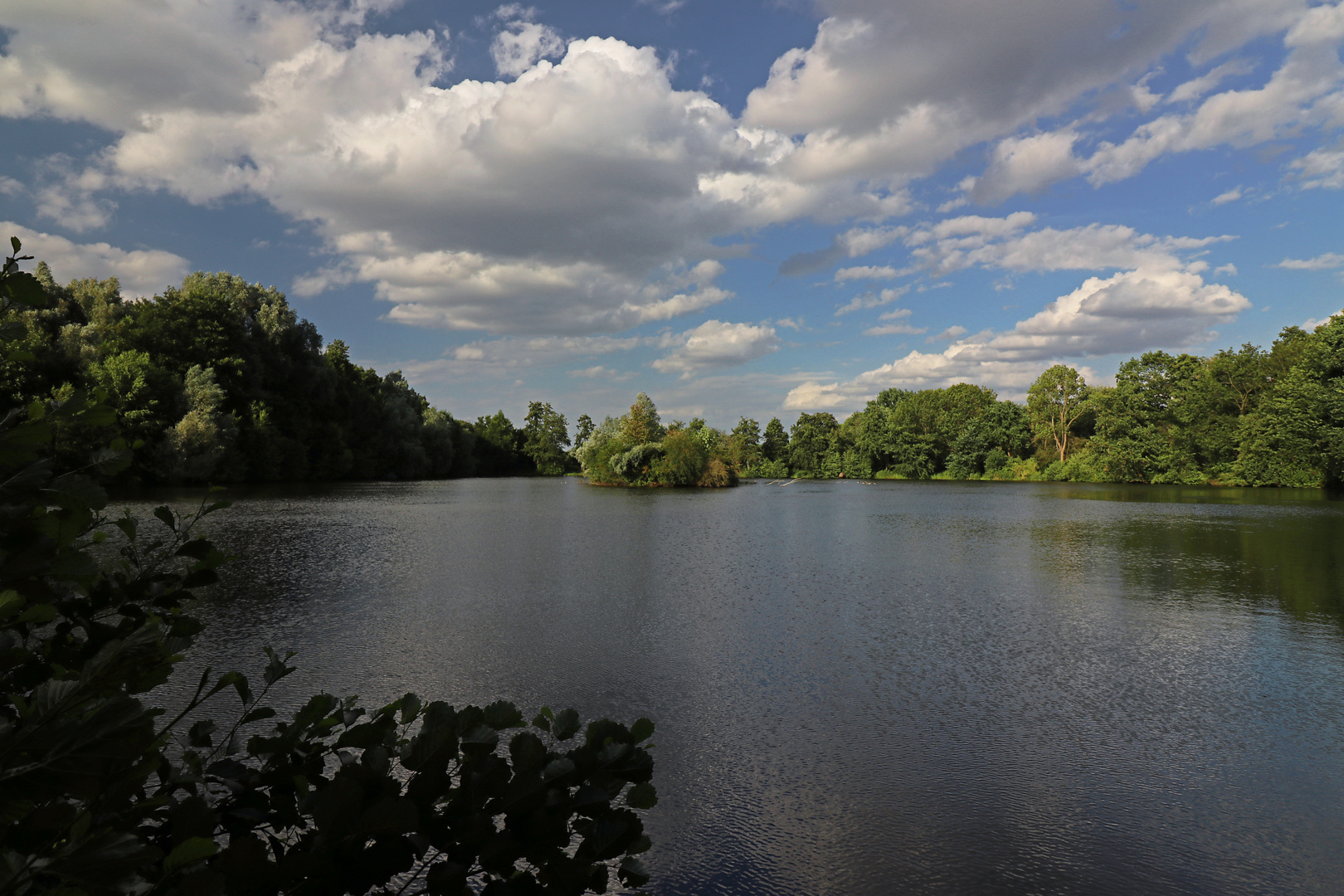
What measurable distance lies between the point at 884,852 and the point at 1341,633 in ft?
26.9

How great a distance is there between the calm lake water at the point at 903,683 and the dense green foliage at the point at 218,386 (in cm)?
2021

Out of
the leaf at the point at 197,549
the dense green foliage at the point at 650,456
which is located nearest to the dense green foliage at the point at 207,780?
the leaf at the point at 197,549

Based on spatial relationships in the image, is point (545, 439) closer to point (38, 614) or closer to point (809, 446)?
point (809, 446)

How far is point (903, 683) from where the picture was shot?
256 inches

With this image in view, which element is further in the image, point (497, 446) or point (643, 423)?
point (497, 446)

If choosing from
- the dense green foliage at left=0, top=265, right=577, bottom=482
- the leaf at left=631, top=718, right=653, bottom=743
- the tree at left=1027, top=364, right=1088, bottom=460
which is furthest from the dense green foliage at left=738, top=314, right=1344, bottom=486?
the leaf at left=631, top=718, right=653, bottom=743

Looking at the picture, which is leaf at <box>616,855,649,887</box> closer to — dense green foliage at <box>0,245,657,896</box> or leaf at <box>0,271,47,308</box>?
dense green foliage at <box>0,245,657,896</box>

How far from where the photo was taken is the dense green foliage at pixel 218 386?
3684cm

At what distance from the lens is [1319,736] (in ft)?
17.5

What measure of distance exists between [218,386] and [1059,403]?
248ft

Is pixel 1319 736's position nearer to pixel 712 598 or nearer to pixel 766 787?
pixel 766 787

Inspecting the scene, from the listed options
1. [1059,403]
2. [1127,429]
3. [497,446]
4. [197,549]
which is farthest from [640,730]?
[497,446]

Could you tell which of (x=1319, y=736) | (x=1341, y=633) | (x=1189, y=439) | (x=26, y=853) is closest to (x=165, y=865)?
(x=26, y=853)

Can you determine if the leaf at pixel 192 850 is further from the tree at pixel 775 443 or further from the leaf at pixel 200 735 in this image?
the tree at pixel 775 443
